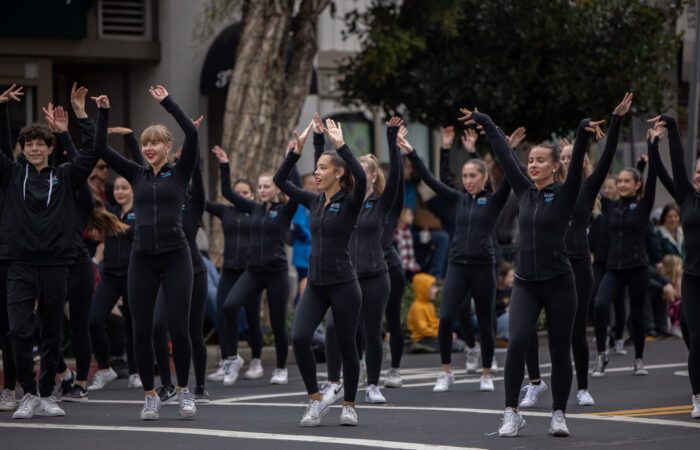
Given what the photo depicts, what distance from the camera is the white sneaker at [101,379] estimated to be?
11.9 metres

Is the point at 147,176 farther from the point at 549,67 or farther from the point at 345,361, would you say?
the point at 549,67

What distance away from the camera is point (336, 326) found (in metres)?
8.92

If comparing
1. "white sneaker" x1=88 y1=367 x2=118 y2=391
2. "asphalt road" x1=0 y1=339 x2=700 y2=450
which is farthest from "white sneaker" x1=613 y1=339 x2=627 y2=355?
"white sneaker" x1=88 y1=367 x2=118 y2=391

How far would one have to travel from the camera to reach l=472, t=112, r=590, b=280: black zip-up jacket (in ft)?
27.3

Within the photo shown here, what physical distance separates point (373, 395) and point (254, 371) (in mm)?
2747

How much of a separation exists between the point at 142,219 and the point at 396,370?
3410 mm

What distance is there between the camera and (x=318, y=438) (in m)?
8.10

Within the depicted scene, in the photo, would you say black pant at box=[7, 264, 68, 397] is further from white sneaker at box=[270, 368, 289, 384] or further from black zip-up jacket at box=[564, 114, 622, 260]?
black zip-up jacket at box=[564, 114, 622, 260]

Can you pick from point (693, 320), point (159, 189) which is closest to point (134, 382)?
point (159, 189)

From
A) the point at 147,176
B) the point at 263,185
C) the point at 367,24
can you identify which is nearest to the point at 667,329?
→ the point at 367,24

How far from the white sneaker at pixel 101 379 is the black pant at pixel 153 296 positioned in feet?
8.73

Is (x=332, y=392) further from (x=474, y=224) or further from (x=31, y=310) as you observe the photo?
(x=474, y=224)

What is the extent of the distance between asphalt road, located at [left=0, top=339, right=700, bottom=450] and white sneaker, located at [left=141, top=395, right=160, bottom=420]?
0.09m

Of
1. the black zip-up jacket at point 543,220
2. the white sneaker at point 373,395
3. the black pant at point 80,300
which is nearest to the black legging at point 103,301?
the black pant at point 80,300
